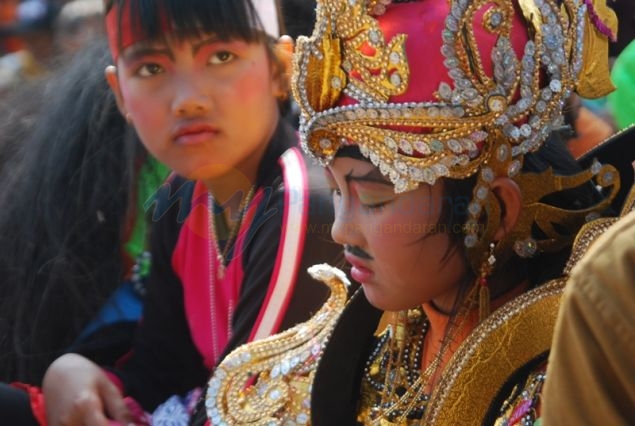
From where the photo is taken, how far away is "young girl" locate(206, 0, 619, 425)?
150 centimetres

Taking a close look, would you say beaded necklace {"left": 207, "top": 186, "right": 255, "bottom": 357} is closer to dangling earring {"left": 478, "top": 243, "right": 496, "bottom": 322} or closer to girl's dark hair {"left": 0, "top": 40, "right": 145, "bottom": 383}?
girl's dark hair {"left": 0, "top": 40, "right": 145, "bottom": 383}

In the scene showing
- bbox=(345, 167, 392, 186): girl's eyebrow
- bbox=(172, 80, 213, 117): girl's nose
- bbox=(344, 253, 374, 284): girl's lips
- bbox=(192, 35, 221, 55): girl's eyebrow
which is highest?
bbox=(192, 35, 221, 55): girl's eyebrow

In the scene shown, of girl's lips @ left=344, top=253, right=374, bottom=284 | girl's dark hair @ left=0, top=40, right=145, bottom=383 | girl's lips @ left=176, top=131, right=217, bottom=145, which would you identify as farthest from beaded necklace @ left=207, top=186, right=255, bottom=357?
girl's lips @ left=344, top=253, right=374, bottom=284

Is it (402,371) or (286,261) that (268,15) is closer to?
(286,261)

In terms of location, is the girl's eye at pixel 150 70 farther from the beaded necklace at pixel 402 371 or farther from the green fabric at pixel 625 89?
the green fabric at pixel 625 89

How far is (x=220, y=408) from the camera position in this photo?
1825mm

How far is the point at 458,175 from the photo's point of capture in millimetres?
1521

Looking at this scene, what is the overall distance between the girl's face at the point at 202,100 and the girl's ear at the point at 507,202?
791mm

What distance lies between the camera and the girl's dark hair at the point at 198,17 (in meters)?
2.20

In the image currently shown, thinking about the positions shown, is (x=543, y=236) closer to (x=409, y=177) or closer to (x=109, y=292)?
(x=409, y=177)

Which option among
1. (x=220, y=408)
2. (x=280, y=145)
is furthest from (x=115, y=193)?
(x=220, y=408)

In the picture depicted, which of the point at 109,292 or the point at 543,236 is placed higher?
the point at 543,236

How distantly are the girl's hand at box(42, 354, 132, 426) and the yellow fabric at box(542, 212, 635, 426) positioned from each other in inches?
54.4

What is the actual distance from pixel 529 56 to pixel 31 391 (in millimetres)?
1269
